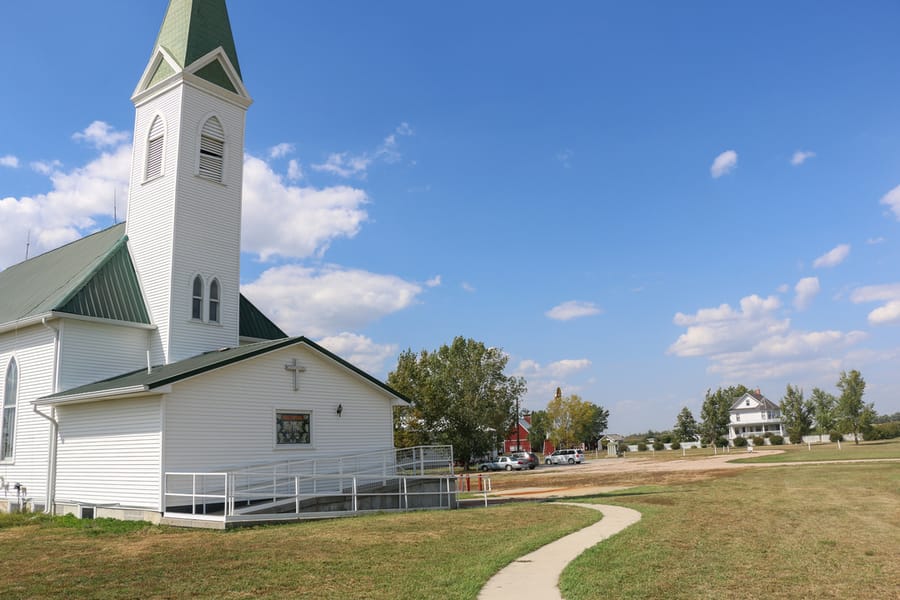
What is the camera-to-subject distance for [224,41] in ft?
82.9

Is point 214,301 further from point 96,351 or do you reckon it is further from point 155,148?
point 155,148

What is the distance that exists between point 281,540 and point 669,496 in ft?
47.4

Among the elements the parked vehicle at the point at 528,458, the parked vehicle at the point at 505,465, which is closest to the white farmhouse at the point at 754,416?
the parked vehicle at the point at 528,458

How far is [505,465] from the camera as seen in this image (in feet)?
185

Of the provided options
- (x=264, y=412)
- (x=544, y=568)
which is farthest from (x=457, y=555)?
(x=264, y=412)

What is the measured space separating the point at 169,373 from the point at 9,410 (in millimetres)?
8146

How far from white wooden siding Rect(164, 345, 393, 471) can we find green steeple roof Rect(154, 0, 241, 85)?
1172cm

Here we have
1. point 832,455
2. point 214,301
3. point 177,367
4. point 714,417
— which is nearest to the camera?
point 177,367

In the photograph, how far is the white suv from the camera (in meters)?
66.6

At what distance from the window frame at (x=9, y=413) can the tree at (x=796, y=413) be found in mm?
70299

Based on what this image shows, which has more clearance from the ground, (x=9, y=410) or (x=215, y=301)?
(x=215, y=301)

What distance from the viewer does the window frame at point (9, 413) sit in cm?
2139

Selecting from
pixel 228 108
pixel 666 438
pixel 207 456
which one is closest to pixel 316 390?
pixel 207 456

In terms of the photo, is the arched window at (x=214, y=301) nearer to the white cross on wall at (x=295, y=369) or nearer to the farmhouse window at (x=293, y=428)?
the white cross on wall at (x=295, y=369)
